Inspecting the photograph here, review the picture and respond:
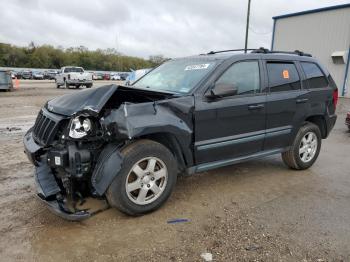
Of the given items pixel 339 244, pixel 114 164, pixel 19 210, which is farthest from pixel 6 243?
pixel 339 244

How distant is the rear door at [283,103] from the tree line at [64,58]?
7215 cm

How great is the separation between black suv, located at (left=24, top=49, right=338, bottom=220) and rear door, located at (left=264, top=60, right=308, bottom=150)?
0.02m

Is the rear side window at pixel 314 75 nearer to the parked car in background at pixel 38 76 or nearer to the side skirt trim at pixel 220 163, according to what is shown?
the side skirt trim at pixel 220 163

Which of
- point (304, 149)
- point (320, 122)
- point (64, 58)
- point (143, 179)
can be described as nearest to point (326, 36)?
point (320, 122)

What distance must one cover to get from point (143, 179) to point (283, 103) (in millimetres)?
2501

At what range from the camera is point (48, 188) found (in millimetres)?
3486

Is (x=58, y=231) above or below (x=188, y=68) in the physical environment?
below

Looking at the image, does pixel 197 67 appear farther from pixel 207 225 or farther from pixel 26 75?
pixel 26 75

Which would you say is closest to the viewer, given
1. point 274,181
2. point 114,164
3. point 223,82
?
point 114,164

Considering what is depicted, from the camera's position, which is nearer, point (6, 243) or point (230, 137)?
point (6, 243)

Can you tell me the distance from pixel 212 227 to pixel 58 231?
1.59 m

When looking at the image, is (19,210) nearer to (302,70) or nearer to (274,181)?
(274,181)

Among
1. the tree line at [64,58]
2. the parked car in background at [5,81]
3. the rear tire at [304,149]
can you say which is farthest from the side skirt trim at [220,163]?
the tree line at [64,58]

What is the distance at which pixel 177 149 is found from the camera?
12.7 ft
